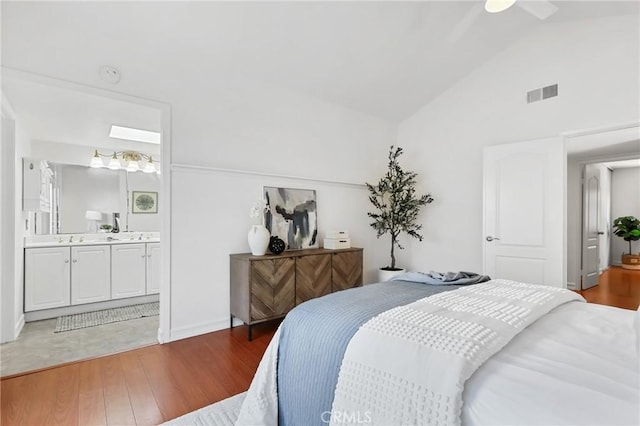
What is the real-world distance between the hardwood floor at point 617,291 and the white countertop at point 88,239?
20.6 ft

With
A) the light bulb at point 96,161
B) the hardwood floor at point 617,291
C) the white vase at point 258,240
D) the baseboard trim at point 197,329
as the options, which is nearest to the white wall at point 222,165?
the baseboard trim at point 197,329

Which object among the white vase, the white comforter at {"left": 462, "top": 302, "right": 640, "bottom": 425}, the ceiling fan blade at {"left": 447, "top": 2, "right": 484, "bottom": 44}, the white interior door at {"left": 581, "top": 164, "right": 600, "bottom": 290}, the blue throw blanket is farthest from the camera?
the white interior door at {"left": 581, "top": 164, "right": 600, "bottom": 290}

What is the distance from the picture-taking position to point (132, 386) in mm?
2170

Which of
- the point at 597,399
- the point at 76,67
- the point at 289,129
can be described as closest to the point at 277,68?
the point at 289,129

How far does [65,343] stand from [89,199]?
7.18 feet

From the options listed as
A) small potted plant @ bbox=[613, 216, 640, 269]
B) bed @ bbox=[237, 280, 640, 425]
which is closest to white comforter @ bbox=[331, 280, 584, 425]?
bed @ bbox=[237, 280, 640, 425]

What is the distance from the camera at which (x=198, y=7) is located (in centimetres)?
258

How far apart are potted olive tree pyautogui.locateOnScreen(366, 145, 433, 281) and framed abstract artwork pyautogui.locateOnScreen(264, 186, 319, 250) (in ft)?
3.52

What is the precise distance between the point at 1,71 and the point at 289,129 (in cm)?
254

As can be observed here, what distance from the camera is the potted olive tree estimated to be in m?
4.55

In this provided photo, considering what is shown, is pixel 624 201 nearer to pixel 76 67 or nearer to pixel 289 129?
pixel 289 129

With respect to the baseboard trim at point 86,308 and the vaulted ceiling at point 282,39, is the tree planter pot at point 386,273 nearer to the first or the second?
the vaulted ceiling at point 282,39

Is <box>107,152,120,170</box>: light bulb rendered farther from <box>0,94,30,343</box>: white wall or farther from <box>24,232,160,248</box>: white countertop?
<box>0,94,30,343</box>: white wall

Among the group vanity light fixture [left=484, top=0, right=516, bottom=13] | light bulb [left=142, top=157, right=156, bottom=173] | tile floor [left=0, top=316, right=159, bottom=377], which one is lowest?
tile floor [left=0, top=316, right=159, bottom=377]
